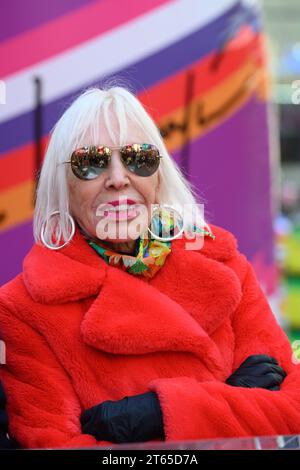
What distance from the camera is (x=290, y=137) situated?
9406 millimetres

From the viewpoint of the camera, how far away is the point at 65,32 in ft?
9.92

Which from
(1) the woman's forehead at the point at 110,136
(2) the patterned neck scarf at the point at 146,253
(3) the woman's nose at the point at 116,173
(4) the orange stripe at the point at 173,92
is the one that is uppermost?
(4) the orange stripe at the point at 173,92

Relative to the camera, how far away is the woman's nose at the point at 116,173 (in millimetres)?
1955

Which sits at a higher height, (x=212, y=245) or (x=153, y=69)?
(x=153, y=69)

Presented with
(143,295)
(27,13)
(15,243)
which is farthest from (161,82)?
(143,295)

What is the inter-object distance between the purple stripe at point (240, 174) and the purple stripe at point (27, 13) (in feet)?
2.43

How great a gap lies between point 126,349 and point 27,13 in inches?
63.3

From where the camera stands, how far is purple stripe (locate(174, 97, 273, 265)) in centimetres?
330

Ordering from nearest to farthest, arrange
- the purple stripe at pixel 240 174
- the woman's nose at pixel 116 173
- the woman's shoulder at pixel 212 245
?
1. the woman's nose at pixel 116 173
2. the woman's shoulder at pixel 212 245
3. the purple stripe at pixel 240 174

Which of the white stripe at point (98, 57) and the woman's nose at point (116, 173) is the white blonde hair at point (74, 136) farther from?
the white stripe at point (98, 57)

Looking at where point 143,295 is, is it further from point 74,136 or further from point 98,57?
point 98,57

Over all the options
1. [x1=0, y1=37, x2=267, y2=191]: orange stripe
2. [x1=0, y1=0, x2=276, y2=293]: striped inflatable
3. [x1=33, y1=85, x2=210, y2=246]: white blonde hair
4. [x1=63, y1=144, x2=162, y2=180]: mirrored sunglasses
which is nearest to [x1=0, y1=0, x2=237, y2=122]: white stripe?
[x1=0, y1=0, x2=276, y2=293]: striped inflatable

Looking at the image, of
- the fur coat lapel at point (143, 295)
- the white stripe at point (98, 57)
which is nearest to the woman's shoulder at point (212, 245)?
the fur coat lapel at point (143, 295)

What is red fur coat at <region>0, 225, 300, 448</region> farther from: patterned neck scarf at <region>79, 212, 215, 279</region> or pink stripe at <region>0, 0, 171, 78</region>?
pink stripe at <region>0, 0, 171, 78</region>
